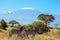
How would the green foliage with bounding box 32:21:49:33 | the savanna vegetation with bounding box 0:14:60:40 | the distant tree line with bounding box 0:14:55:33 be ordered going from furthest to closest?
the green foliage with bounding box 32:21:49:33 → the distant tree line with bounding box 0:14:55:33 → the savanna vegetation with bounding box 0:14:60:40

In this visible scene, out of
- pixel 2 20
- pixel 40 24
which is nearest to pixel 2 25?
pixel 2 20

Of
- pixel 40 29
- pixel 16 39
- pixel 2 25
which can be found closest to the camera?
pixel 16 39

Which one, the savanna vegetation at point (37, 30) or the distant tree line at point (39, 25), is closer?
the savanna vegetation at point (37, 30)

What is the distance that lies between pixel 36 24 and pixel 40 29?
189 centimetres

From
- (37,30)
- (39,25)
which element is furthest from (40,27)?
(37,30)

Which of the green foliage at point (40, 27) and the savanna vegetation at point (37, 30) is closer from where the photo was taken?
the savanna vegetation at point (37, 30)

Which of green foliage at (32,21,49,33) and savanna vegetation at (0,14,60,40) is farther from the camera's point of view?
green foliage at (32,21,49,33)

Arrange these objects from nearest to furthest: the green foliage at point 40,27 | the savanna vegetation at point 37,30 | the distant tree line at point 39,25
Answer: the savanna vegetation at point 37,30
the distant tree line at point 39,25
the green foliage at point 40,27

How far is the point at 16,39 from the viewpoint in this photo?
14328 millimetres

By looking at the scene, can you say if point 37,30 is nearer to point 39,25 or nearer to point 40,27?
point 40,27

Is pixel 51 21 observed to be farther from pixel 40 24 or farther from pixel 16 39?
pixel 16 39

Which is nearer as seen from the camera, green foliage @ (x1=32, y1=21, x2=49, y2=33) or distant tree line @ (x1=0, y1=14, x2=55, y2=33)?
distant tree line @ (x1=0, y1=14, x2=55, y2=33)

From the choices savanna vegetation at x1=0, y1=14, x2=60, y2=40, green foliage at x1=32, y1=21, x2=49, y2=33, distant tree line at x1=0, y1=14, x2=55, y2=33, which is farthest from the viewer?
green foliage at x1=32, y1=21, x2=49, y2=33

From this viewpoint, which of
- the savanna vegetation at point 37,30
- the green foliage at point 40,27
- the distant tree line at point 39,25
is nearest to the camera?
the savanna vegetation at point 37,30
